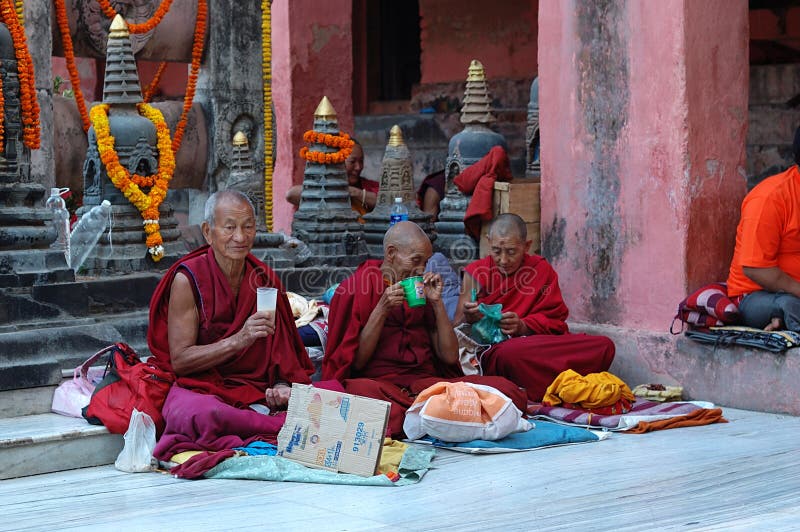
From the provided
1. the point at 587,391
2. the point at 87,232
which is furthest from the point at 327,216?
the point at 587,391

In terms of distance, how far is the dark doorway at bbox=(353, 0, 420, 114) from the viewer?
15820mm

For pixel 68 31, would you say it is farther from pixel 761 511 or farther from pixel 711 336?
pixel 761 511

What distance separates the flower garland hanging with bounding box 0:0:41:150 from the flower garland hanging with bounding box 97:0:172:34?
62.1 inches

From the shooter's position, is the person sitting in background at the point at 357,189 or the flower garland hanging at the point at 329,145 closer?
the flower garland hanging at the point at 329,145

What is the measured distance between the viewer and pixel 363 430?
206 inches

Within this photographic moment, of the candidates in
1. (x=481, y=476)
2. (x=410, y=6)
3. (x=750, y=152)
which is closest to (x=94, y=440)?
(x=481, y=476)

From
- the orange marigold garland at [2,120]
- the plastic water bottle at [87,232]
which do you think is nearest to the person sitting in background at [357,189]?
the plastic water bottle at [87,232]

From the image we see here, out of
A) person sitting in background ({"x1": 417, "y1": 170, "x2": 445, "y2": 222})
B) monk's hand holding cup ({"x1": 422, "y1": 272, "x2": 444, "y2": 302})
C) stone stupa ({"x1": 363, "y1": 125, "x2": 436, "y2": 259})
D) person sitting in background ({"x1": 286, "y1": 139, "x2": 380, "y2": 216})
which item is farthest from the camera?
person sitting in background ({"x1": 417, "y1": 170, "x2": 445, "y2": 222})

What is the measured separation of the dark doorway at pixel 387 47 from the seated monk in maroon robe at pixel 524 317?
880cm

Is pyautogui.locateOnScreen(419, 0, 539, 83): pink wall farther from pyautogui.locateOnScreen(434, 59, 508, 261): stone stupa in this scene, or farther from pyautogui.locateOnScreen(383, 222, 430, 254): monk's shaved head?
pyautogui.locateOnScreen(383, 222, 430, 254): monk's shaved head

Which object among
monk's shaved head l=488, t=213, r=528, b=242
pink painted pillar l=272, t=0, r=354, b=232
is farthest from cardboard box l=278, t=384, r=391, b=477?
pink painted pillar l=272, t=0, r=354, b=232

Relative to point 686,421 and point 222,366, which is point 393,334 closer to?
point 222,366

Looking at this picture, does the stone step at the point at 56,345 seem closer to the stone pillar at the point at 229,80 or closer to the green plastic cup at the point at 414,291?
the green plastic cup at the point at 414,291

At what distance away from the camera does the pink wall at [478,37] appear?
13672 millimetres
